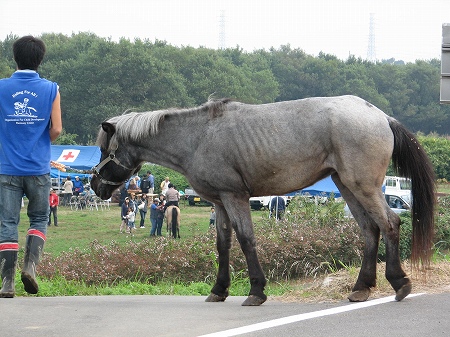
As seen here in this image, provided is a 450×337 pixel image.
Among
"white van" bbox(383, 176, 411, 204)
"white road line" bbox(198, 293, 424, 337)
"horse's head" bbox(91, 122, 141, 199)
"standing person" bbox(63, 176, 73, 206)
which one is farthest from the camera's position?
"standing person" bbox(63, 176, 73, 206)

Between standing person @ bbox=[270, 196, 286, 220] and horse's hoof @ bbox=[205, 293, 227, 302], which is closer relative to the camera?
horse's hoof @ bbox=[205, 293, 227, 302]

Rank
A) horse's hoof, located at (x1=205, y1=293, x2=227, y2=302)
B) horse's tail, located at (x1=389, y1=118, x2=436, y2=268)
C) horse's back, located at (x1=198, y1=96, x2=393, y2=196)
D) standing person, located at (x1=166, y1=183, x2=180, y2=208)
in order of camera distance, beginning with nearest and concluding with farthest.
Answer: horse's back, located at (x1=198, y1=96, x2=393, y2=196) → horse's tail, located at (x1=389, y1=118, x2=436, y2=268) → horse's hoof, located at (x1=205, y1=293, x2=227, y2=302) → standing person, located at (x1=166, y1=183, x2=180, y2=208)

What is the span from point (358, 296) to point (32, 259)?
10.0 feet

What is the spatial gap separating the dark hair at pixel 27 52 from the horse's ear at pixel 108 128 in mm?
1123

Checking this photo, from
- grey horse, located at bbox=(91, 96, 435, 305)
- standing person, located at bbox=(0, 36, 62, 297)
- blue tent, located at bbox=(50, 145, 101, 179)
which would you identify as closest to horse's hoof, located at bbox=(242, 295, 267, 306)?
grey horse, located at bbox=(91, 96, 435, 305)

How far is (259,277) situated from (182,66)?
323ft

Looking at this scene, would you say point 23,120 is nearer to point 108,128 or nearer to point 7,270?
point 108,128

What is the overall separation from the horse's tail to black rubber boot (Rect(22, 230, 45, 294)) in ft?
11.7

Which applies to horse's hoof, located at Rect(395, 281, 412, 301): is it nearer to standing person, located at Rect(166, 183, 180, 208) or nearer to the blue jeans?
the blue jeans

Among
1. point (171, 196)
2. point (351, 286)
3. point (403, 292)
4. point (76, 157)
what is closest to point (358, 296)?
point (403, 292)

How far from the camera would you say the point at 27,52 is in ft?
24.9

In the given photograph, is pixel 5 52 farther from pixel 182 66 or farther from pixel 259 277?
pixel 259 277

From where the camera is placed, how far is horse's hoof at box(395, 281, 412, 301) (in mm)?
7473

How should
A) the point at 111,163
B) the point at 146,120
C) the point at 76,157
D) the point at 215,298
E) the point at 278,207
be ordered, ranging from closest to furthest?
the point at 215,298 < the point at 146,120 < the point at 111,163 < the point at 278,207 < the point at 76,157
